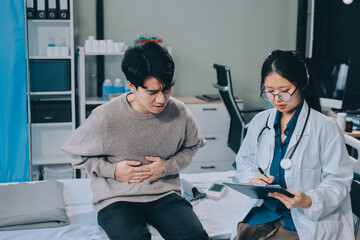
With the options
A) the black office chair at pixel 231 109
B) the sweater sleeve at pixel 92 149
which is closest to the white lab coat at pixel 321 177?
the sweater sleeve at pixel 92 149

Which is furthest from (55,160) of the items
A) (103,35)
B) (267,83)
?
(267,83)

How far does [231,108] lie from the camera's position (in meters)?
3.42

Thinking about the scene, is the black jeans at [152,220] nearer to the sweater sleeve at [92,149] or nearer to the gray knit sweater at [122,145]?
the gray knit sweater at [122,145]

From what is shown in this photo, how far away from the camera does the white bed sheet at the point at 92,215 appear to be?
68.2 inches

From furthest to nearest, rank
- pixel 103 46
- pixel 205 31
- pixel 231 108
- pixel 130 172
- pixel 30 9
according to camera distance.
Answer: pixel 205 31
pixel 103 46
pixel 231 108
pixel 30 9
pixel 130 172

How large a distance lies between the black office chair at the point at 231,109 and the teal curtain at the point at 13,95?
4.84 feet

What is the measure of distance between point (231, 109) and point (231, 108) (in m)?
0.01

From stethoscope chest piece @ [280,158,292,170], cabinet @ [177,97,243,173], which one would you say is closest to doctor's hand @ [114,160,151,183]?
stethoscope chest piece @ [280,158,292,170]

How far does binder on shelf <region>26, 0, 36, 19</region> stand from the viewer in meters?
3.25

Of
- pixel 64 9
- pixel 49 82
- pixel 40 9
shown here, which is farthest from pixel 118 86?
pixel 40 9

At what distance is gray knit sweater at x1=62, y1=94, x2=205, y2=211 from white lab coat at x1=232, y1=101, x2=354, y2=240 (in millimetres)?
472

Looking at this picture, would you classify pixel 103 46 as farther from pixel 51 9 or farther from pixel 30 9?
pixel 30 9

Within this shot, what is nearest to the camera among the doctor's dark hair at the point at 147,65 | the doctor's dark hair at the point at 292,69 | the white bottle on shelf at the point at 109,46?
the doctor's dark hair at the point at 292,69

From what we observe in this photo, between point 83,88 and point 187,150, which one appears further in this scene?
point 83,88
